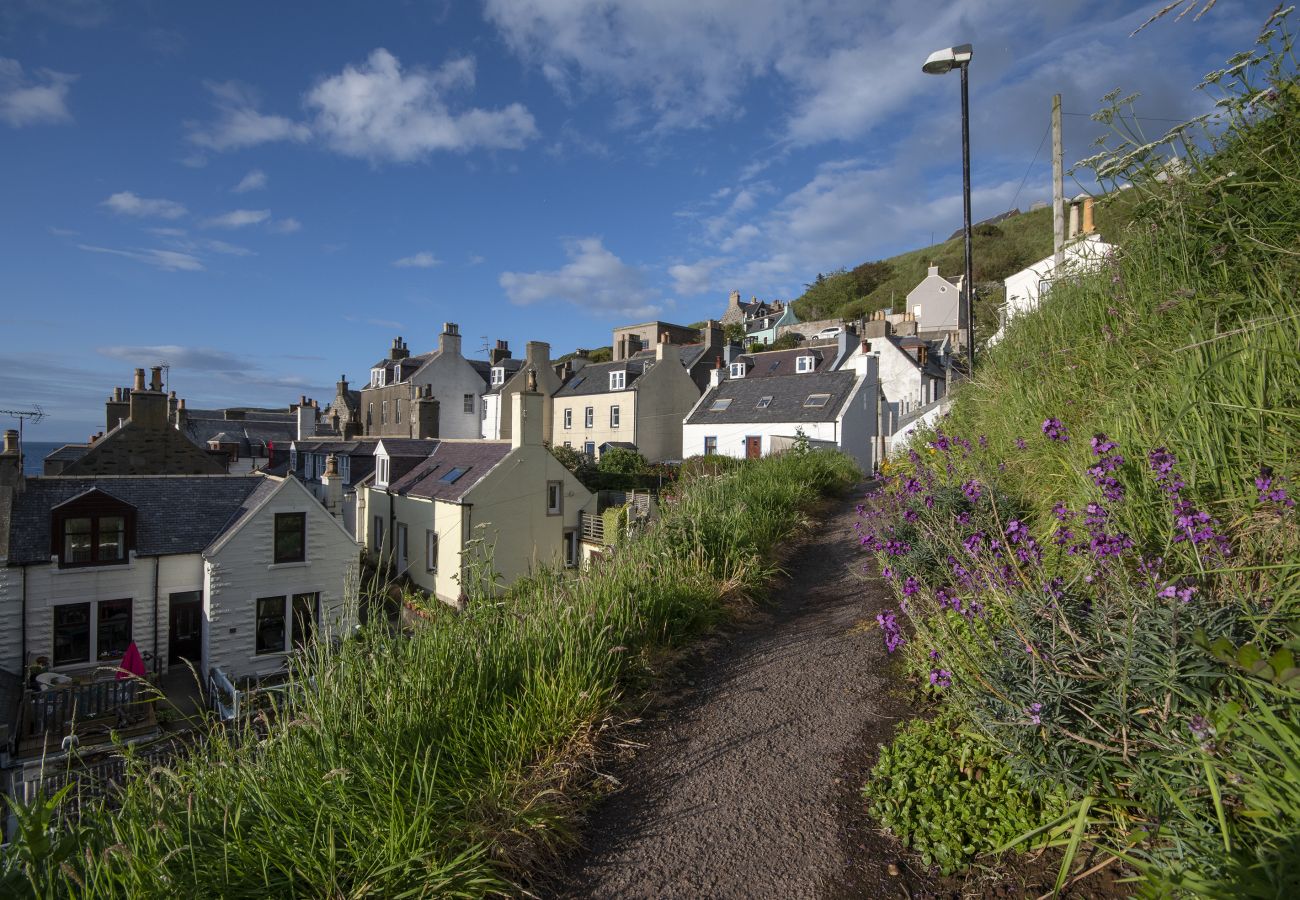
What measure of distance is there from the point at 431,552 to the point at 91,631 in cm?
896

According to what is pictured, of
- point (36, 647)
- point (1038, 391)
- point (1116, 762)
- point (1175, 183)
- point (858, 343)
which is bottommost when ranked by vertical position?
point (36, 647)

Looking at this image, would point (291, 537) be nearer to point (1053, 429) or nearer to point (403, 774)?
point (403, 774)

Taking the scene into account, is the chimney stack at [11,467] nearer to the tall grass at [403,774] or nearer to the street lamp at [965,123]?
the tall grass at [403,774]

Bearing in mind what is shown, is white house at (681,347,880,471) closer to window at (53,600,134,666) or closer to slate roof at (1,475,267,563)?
slate roof at (1,475,267,563)

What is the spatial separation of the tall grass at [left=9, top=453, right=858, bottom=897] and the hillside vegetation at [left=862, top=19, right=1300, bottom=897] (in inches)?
79.8

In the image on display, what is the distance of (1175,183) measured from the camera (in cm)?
480

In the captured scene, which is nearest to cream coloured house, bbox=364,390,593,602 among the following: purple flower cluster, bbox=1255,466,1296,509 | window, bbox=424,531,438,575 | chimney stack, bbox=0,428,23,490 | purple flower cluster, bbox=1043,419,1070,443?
window, bbox=424,531,438,575

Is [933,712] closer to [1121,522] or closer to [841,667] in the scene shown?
[841,667]

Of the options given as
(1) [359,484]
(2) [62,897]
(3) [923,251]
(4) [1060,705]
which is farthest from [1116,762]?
(3) [923,251]

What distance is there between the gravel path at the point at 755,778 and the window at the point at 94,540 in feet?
57.2

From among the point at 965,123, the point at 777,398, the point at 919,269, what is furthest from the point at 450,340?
the point at 919,269

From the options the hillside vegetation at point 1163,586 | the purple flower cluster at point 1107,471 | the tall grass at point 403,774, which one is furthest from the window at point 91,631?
the purple flower cluster at point 1107,471

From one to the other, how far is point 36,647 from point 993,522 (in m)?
20.5

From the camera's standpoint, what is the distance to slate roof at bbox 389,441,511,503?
841 inches
